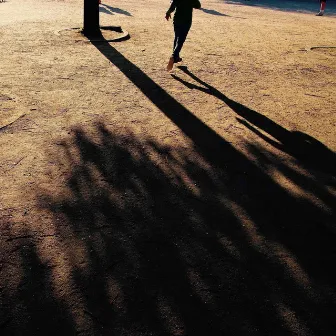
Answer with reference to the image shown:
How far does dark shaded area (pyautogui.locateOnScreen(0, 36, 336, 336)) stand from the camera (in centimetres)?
221

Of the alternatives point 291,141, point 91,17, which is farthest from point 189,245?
point 91,17

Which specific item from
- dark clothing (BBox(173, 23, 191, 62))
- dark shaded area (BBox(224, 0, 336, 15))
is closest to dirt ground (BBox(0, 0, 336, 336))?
dark clothing (BBox(173, 23, 191, 62))

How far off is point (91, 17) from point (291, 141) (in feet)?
20.6

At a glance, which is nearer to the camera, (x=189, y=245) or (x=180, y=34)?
(x=189, y=245)

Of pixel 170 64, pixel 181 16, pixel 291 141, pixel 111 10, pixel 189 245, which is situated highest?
pixel 181 16

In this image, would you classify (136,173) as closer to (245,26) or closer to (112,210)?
(112,210)

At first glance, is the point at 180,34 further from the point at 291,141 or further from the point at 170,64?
the point at 291,141

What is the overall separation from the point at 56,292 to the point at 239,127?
10.8 ft

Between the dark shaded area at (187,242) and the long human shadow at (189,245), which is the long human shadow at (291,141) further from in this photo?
the long human shadow at (189,245)

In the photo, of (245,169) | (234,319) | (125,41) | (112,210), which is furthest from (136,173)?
(125,41)

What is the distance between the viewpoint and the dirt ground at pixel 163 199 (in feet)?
7.40

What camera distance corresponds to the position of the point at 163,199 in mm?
3256

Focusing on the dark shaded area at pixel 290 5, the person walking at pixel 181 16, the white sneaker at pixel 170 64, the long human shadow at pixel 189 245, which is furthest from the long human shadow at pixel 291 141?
the dark shaded area at pixel 290 5

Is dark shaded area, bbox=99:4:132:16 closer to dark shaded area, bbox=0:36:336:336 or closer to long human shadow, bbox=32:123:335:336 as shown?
dark shaded area, bbox=0:36:336:336
